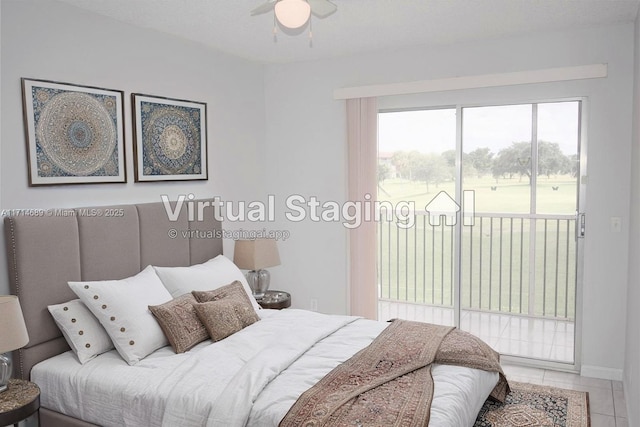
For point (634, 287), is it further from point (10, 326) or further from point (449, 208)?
point (10, 326)

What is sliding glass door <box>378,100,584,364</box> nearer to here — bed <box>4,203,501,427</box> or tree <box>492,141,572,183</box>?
tree <box>492,141,572,183</box>

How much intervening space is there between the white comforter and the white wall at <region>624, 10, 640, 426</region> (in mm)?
853

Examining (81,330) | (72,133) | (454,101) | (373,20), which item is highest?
(373,20)

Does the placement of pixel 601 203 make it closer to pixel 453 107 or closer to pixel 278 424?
pixel 453 107

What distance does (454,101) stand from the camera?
4.33 meters

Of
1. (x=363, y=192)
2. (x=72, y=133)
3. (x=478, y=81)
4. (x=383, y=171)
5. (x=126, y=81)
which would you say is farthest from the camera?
(x=383, y=171)

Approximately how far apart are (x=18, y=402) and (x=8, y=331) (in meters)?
0.33

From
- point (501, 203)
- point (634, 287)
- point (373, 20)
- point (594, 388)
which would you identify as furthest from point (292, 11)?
point (594, 388)

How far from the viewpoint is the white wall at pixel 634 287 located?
Result: 9.77 feet

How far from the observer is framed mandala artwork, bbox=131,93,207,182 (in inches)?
145

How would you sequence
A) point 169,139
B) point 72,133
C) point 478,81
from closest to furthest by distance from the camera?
1. point 72,133
2. point 169,139
3. point 478,81

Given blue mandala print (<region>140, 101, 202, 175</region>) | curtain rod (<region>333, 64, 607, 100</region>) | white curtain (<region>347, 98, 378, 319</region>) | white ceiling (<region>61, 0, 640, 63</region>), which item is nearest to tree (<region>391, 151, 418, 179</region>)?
white curtain (<region>347, 98, 378, 319</region>)

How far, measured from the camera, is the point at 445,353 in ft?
9.34

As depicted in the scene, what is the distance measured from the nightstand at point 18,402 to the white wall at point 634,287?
3.03 meters
